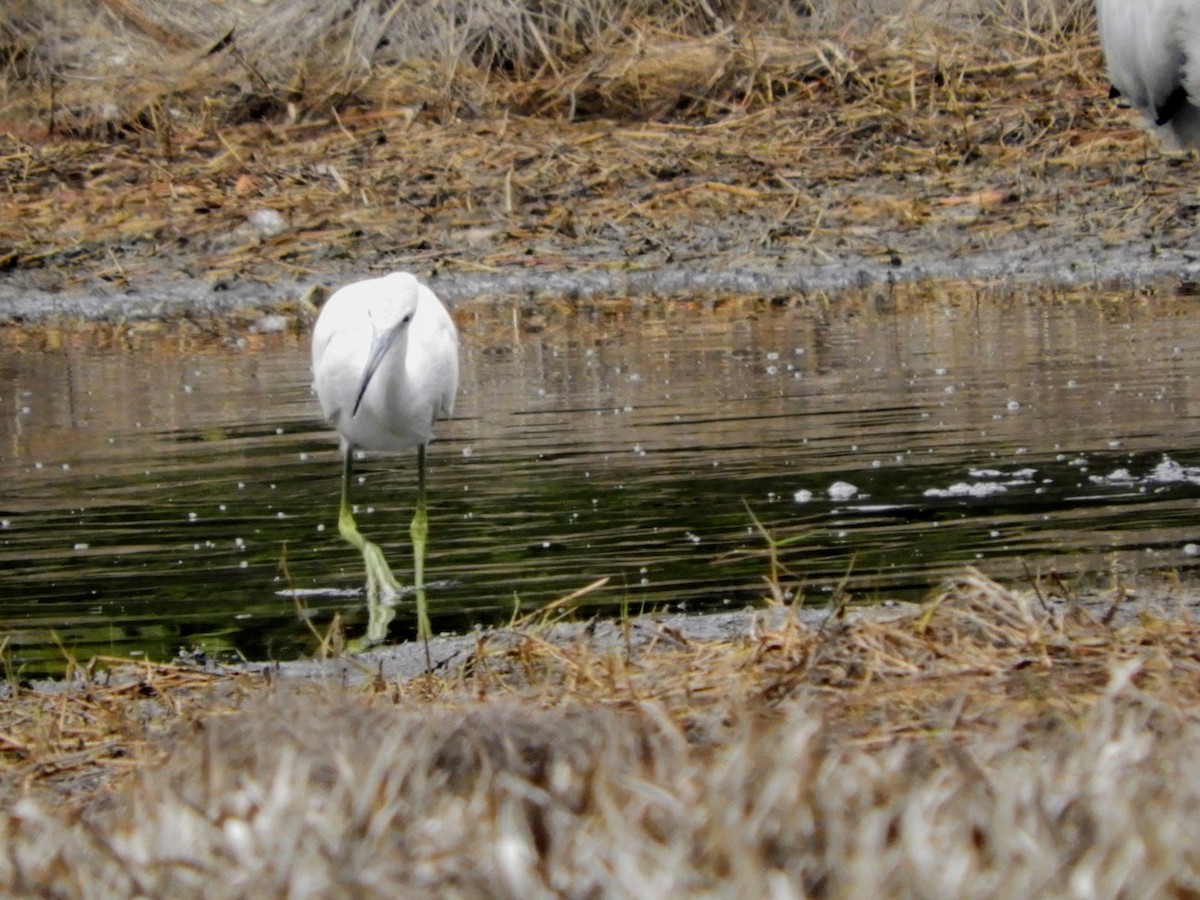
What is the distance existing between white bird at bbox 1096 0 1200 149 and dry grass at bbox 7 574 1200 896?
394cm

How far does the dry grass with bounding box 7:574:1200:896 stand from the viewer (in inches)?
93.7

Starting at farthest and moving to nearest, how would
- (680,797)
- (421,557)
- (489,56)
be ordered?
(489,56) < (421,557) < (680,797)

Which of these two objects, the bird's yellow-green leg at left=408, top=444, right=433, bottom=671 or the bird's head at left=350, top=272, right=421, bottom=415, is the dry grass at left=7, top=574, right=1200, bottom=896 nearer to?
the bird's yellow-green leg at left=408, top=444, right=433, bottom=671

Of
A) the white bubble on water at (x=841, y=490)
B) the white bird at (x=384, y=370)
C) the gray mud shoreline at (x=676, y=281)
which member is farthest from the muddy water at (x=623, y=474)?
the gray mud shoreline at (x=676, y=281)

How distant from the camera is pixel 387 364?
716 cm

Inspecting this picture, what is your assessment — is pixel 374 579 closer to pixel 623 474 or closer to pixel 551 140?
pixel 623 474

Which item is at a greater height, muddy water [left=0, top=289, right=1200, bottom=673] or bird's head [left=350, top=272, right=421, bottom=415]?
bird's head [left=350, top=272, right=421, bottom=415]

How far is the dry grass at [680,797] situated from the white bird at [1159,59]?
394 cm

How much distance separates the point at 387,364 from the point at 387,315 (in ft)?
0.67

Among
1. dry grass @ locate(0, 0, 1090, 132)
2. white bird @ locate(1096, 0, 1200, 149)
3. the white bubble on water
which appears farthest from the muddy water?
dry grass @ locate(0, 0, 1090, 132)

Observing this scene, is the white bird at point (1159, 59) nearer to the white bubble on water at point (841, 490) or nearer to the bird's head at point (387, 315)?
the white bubble on water at point (841, 490)

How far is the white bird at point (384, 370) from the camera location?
277 inches

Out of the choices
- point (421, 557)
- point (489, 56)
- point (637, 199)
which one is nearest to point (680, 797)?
point (421, 557)

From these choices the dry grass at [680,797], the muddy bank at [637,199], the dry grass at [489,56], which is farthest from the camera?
the dry grass at [489,56]
